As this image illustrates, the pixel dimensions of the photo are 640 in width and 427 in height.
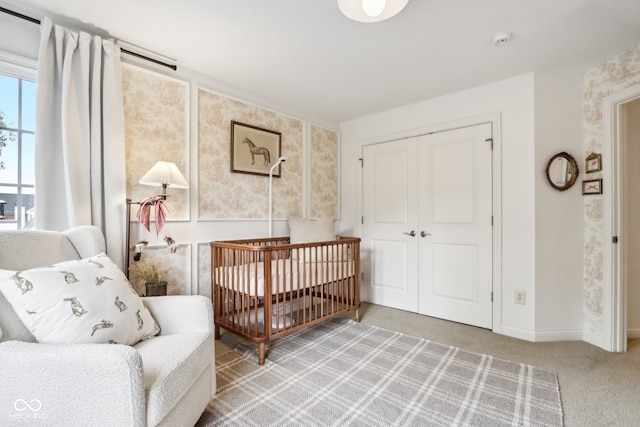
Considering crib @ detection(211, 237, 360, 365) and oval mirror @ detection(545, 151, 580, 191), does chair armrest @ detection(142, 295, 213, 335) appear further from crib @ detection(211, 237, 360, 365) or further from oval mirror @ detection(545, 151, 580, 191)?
oval mirror @ detection(545, 151, 580, 191)

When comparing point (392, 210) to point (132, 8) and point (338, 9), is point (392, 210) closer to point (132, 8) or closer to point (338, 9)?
point (338, 9)

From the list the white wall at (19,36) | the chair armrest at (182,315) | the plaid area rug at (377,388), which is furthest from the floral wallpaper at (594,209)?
the white wall at (19,36)

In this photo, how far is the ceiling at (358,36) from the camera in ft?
5.59

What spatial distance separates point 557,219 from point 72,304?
3.17m

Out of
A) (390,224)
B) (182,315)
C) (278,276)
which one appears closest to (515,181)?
(390,224)

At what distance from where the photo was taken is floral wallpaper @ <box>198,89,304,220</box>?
8.39 ft

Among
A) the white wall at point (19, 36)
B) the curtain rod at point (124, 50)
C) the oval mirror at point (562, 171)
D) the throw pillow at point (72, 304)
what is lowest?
the throw pillow at point (72, 304)

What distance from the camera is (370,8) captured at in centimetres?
151

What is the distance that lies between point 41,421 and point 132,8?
6.56ft

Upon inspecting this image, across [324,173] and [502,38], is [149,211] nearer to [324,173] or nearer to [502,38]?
[324,173]

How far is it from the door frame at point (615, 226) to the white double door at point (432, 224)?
0.77 meters

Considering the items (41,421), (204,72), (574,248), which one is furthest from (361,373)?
(204,72)

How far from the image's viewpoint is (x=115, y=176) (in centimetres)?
199

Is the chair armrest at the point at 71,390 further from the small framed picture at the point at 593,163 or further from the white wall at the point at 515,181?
the small framed picture at the point at 593,163
